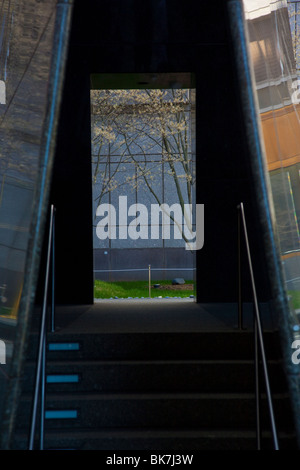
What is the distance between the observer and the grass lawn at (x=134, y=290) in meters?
14.3

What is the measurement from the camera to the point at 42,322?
3006 mm

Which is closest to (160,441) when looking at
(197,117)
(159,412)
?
(159,412)

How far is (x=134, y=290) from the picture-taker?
49.0ft

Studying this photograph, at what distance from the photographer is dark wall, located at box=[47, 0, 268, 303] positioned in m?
6.37

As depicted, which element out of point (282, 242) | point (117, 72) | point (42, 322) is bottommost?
point (42, 322)

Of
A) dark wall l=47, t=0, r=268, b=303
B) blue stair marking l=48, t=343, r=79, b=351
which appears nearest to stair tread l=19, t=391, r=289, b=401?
blue stair marking l=48, t=343, r=79, b=351

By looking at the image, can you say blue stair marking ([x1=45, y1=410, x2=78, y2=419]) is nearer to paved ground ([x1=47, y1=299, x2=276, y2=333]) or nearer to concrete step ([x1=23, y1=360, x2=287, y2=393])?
concrete step ([x1=23, y1=360, x2=287, y2=393])

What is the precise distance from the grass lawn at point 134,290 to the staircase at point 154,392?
32.6 feet

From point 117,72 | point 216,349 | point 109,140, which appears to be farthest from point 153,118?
point 216,349

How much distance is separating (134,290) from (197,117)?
8947mm

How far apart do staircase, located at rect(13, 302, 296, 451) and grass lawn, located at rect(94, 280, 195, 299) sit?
9.94 m

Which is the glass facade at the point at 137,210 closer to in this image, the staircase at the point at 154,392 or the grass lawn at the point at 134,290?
the grass lawn at the point at 134,290
